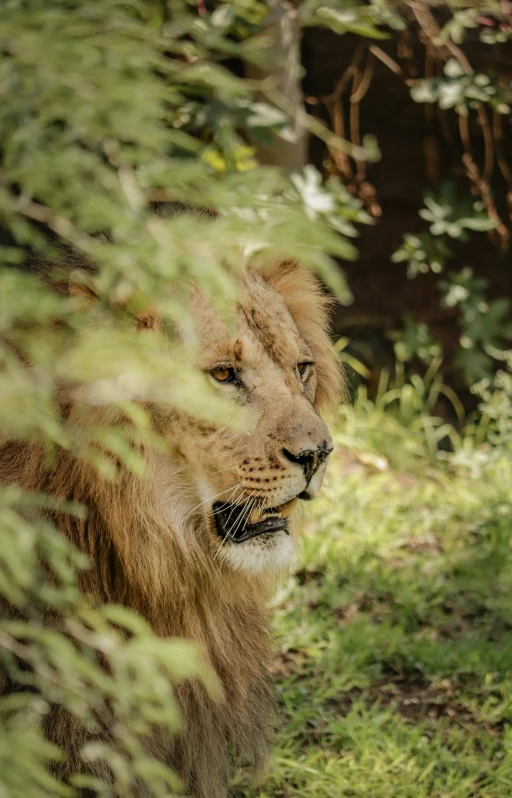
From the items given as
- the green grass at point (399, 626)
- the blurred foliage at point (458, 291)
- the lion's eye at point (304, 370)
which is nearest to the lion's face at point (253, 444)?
the lion's eye at point (304, 370)

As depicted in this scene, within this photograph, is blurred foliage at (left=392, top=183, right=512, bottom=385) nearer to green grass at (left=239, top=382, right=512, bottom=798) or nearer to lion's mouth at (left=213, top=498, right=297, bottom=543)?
green grass at (left=239, top=382, right=512, bottom=798)

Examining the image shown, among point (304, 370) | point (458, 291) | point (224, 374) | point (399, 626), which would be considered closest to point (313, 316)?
point (304, 370)

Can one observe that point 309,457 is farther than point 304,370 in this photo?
No

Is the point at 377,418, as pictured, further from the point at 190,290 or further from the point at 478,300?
the point at 190,290

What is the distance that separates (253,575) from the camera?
239 cm

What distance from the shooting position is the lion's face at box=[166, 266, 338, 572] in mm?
2264

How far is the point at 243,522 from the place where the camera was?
2373mm

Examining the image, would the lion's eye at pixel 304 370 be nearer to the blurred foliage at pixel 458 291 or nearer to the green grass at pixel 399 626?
the green grass at pixel 399 626

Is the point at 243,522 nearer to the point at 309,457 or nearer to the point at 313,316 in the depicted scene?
the point at 309,457

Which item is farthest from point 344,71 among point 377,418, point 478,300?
point 377,418

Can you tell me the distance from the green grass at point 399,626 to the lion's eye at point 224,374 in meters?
1.17

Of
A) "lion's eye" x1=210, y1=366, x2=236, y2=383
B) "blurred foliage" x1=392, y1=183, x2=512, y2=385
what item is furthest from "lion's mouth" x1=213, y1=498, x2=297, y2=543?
"blurred foliage" x1=392, y1=183, x2=512, y2=385

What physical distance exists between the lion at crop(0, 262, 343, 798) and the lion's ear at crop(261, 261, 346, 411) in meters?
0.17

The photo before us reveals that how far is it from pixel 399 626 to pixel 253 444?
156cm
